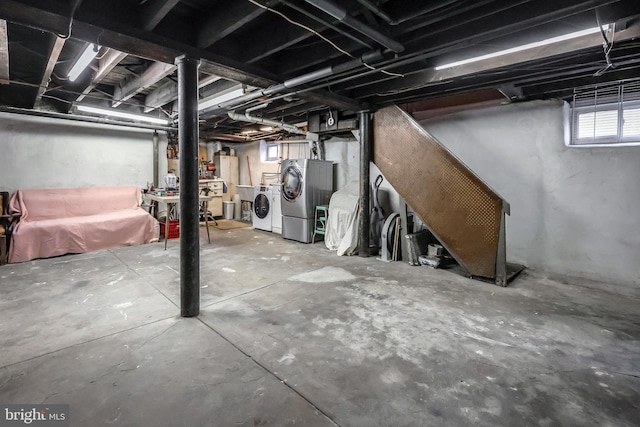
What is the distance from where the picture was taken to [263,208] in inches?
274

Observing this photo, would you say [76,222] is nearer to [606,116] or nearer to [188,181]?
[188,181]

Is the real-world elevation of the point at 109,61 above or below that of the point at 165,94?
below

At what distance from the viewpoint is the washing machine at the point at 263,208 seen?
682 centimetres

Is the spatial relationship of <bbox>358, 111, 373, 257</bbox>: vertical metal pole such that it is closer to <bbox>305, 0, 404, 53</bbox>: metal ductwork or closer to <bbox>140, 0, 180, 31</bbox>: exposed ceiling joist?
<bbox>305, 0, 404, 53</bbox>: metal ductwork

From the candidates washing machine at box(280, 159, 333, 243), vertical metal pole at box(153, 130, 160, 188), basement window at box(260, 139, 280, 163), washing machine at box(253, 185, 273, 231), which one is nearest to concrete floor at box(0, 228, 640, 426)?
washing machine at box(280, 159, 333, 243)

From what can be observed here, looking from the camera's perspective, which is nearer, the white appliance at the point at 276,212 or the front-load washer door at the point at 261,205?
the white appliance at the point at 276,212

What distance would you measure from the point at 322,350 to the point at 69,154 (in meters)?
6.48

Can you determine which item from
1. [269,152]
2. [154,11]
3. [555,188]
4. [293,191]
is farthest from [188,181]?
[269,152]

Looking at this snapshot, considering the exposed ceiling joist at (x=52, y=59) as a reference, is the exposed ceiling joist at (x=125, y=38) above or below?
below

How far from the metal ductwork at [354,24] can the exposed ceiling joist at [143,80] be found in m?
1.98

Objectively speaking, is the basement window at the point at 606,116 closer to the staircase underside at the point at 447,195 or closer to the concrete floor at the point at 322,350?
the staircase underside at the point at 447,195

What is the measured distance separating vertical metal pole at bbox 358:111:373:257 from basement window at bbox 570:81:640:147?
257 cm

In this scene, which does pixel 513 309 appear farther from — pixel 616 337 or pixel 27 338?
pixel 27 338

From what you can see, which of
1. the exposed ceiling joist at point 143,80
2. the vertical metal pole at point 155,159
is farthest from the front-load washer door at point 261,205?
the exposed ceiling joist at point 143,80
